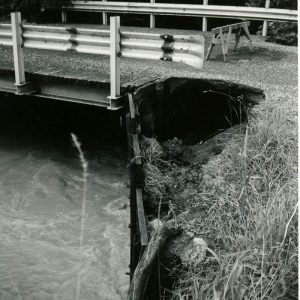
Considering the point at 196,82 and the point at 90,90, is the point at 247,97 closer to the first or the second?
the point at 196,82

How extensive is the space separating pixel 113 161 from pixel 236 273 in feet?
20.6

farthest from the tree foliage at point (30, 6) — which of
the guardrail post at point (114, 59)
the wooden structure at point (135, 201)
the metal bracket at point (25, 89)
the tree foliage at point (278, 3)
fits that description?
the wooden structure at point (135, 201)

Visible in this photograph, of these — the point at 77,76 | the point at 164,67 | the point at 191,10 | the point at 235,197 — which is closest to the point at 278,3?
the point at 191,10

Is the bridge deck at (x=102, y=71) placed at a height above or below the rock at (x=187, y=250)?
above

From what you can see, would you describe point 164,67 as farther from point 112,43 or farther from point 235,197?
point 235,197

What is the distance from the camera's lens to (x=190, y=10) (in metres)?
13.5

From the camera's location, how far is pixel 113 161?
31.6 ft

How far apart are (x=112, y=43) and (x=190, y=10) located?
7251 millimetres

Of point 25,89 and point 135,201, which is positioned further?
point 25,89

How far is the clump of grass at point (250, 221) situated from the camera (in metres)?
3.53

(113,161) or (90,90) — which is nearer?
(90,90)

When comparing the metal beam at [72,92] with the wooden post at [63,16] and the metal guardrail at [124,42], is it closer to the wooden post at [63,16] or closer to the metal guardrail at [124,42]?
the metal guardrail at [124,42]

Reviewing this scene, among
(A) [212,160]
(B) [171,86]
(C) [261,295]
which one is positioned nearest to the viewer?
(C) [261,295]

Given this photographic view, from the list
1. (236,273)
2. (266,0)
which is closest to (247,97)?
(236,273)
